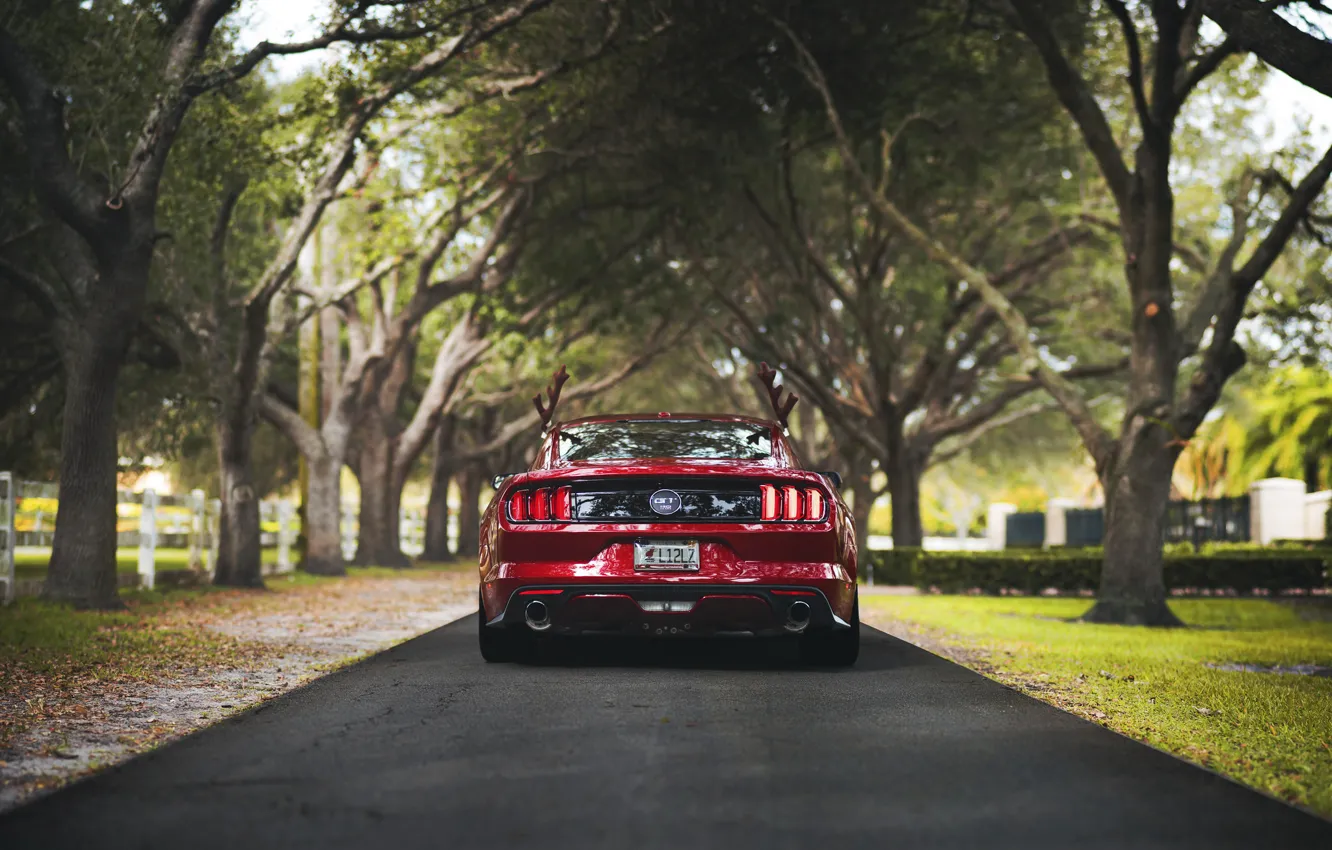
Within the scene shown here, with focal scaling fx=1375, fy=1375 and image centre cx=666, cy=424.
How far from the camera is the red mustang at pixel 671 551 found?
8172 mm

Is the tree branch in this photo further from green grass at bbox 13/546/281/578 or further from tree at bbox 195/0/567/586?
green grass at bbox 13/546/281/578

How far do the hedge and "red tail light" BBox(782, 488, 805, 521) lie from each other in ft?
48.9

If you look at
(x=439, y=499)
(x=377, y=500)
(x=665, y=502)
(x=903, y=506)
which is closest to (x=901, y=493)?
(x=903, y=506)

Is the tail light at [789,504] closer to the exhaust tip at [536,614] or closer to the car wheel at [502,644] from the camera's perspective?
the exhaust tip at [536,614]

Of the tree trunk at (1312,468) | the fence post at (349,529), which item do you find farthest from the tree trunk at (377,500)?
the tree trunk at (1312,468)

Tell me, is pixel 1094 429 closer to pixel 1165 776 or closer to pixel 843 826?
pixel 1165 776

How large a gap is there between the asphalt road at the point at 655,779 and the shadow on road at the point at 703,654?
1078 mm

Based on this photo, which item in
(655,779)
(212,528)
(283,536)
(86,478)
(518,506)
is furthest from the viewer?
(283,536)

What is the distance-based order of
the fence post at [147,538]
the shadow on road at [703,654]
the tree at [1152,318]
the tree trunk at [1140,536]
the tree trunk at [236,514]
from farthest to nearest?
1. the tree trunk at [236,514]
2. the fence post at [147,538]
3. the tree trunk at [1140,536]
4. the tree at [1152,318]
5. the shadow on road at [703,654]

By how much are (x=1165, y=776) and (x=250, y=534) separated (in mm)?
17794

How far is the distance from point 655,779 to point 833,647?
153 inches

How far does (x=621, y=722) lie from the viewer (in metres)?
6.45

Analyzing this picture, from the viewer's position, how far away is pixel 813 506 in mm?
8406

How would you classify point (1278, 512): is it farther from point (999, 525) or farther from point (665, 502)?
point (665, 502)
